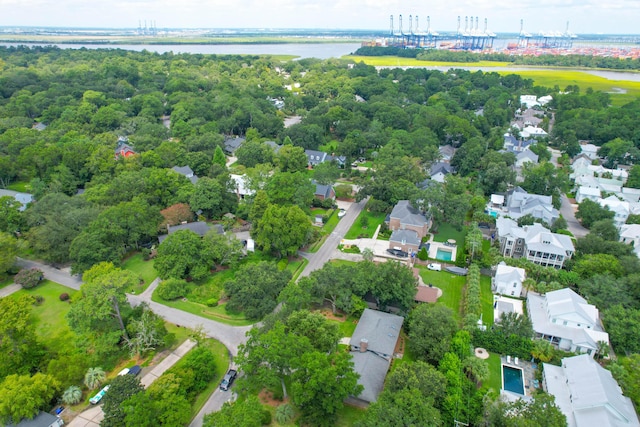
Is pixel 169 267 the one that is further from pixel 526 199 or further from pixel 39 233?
pixel 526 199

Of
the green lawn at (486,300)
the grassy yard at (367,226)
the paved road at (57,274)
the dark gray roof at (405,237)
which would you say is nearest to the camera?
the green lawn at (486,300)

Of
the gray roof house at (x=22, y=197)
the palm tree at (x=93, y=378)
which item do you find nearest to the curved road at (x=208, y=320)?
the palm tree at (x=93, y=378)

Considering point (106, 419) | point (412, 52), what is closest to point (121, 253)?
point (106, 419)

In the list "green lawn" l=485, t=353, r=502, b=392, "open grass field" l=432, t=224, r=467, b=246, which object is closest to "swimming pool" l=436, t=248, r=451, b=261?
"open grass field" l=432, t=224, r=467, b=246

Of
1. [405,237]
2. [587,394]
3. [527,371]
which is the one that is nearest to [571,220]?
[405,237]

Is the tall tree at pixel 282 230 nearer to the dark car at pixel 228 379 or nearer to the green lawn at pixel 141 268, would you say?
the green lawn at pixel 141 268
